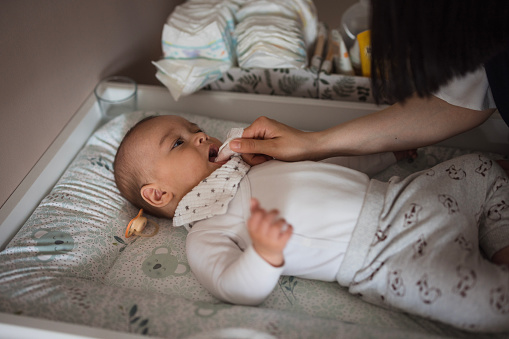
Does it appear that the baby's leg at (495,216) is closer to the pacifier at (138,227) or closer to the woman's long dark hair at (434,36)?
the woman's long dark hair at (434,36)

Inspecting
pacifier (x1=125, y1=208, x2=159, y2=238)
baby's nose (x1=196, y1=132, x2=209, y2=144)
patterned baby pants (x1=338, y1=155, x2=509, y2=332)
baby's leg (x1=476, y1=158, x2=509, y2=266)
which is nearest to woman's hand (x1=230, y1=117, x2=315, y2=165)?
baby's nose (x1=196, y1=132, x2=209, y2=144)

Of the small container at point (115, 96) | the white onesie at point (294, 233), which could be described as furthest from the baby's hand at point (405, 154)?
the small container at point (115, 96)

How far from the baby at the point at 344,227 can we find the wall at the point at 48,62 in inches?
13.4

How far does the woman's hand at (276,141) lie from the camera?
1103mm

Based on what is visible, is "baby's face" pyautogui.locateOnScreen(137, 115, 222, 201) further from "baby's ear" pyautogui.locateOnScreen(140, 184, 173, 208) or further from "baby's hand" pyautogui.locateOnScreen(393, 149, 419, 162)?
"baby's hand" pyautogui.locateOnScreen(393, 149, 419, 162)

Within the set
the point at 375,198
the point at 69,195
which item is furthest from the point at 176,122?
the point at 375,198

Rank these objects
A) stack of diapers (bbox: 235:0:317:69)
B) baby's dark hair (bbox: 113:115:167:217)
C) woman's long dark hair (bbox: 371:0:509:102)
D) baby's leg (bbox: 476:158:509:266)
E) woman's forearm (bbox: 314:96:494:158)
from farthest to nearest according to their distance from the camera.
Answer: stack of diapers (bbox: 235:0:317:69) → baby's dark hair (bbox: 113:115:167:217) → woman's forearm (bbox: 314:96:494:158) → baby's leg (bbox: 476:158:509:266) → woman's long dark hair (bbox: 371:0:509:102)

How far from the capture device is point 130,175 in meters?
1.18

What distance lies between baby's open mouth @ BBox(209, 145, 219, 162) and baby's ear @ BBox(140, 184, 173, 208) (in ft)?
0.53

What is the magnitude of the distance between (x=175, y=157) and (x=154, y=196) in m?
0.13

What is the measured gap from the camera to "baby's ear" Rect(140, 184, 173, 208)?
45.1 inches

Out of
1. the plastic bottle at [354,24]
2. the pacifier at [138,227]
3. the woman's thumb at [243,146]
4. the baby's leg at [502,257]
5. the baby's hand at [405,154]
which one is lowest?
the pacifier at [138,227]

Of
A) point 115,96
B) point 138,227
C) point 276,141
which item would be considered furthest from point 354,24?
point 138,227

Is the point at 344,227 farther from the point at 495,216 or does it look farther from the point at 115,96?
the point at 115,96
